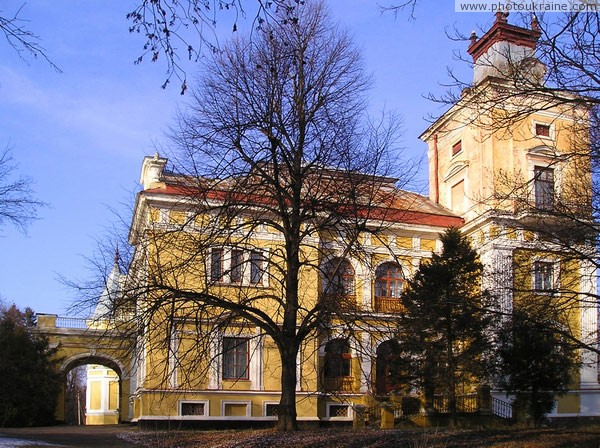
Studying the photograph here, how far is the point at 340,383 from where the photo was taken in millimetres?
30047

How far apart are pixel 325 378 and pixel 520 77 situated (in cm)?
2068

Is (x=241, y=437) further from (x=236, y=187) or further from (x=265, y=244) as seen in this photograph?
(x=265, y=244)

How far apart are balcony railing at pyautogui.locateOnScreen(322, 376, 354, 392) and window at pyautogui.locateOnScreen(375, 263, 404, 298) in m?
4.44

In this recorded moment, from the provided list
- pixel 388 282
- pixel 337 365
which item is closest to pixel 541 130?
pixel 388 282

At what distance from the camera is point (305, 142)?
18516mm

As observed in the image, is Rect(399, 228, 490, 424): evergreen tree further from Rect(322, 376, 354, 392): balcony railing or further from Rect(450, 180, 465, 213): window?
Rect(450, 180, 465, 213): window

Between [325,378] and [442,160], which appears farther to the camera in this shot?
[442,160]

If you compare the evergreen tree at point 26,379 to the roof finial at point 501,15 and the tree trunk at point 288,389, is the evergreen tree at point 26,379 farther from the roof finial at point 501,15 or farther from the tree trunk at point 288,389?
the roof finial at point 501,15

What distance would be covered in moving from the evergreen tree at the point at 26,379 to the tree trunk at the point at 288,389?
1859cm

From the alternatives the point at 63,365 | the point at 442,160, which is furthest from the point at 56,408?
the point at 442,160

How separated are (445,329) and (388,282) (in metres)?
7.78

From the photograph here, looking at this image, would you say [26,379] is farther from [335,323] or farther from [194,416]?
[335,323]

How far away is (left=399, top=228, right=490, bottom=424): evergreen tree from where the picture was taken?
2530 cm

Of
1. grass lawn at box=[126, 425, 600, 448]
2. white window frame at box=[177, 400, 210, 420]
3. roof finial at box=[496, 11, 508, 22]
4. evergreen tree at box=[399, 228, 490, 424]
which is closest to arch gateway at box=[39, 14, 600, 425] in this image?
white window frame at box=[177, 400, 210, 420]
